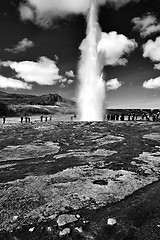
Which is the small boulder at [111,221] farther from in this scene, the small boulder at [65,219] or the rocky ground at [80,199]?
the small boulder at [65,219]

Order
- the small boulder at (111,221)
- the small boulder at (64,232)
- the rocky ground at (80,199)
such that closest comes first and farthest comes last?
1. the small boulder at (64,232)
2. the rocky ground at (80,199)
3. the small boulder at (111,221)

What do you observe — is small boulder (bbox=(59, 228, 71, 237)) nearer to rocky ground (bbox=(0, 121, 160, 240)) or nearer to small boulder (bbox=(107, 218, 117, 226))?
rocky ground (bbox=(0, 121, 160, 240))

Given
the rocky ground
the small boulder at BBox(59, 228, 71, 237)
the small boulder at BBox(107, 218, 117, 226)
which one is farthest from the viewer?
the small boulder at BBox(107, 218, 117, 226)

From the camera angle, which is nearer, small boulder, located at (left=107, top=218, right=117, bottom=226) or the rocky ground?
the rocky ground

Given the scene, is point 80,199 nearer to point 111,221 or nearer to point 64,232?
point 111,221

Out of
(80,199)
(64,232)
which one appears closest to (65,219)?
(64,232)

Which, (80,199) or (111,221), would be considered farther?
(80,199)

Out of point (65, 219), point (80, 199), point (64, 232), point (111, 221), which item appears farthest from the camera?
point (80, 199)

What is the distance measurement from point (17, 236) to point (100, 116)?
53.8 m

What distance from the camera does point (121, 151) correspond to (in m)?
15.9

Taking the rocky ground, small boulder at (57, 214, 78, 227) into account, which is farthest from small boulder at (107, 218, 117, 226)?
small boulder at (57, 214, 78, 227)

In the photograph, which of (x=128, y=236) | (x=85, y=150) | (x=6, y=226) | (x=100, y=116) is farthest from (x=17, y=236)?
(x=100, y=116)

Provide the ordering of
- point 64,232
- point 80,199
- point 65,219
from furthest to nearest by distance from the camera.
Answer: point 80,199
point 65,219
point 64,232

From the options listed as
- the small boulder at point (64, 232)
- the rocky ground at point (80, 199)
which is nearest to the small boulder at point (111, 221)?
the rocky ground at point (80, 199)
